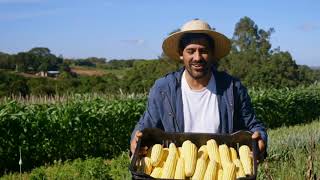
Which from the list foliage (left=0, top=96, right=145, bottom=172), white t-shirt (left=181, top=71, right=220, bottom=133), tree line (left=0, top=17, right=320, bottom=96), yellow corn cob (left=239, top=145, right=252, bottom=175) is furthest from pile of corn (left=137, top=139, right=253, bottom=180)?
tree line (left=0, top=17, right=320, bottom=96)

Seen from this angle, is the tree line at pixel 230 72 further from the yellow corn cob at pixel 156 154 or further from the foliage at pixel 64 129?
the yellow corn cob at pixel 156 154

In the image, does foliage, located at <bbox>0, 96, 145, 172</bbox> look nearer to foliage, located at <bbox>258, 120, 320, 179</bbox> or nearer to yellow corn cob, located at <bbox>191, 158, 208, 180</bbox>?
foliage, located at <bbox>258, 120, 320, 179</bbox>

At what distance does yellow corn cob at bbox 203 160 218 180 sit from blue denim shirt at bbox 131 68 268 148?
575mm

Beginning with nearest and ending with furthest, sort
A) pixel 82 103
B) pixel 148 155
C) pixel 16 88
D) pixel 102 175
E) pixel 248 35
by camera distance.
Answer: pixel 148 155 < pixel 102 175 < pixel 82 103 < pixel 16 88 < pixel 248 35

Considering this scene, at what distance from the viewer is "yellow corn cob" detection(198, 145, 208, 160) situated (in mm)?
2633

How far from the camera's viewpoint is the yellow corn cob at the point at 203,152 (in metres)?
2.63

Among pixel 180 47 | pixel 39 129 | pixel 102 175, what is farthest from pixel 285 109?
pixel 180 47

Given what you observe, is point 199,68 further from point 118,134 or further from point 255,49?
point 255,49

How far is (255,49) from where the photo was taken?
36688 millimetres

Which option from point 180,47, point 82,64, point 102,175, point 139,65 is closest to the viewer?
point 180,47

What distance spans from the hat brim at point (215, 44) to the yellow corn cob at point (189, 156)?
2.48 ft

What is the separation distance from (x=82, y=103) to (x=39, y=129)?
177 cm

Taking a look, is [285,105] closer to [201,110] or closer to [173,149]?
[201,110]

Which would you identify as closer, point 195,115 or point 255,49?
point 195,115
